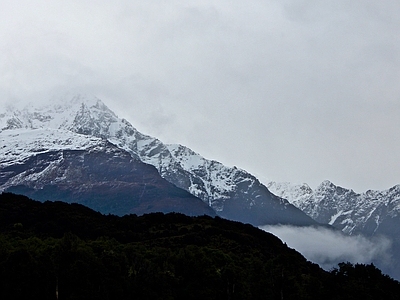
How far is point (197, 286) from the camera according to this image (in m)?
130

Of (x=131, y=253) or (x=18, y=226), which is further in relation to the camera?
(x=18, y=226)

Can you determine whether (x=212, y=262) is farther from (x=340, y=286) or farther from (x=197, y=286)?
(x=340, y=286)

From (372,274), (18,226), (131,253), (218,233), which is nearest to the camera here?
(131,253)

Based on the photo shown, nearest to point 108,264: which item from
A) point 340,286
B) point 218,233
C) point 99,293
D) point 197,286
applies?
point 99,293

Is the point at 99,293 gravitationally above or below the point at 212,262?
below

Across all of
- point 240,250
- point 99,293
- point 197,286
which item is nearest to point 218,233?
point 240,250

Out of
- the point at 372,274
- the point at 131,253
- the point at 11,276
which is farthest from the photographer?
the point at 372,274

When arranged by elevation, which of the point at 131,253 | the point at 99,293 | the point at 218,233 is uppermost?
the point at 218,233

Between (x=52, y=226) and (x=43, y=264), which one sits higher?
(x=52, y=226)

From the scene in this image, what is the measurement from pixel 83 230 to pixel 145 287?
69728mm

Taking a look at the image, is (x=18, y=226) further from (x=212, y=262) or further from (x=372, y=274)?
(x=372, y=274)

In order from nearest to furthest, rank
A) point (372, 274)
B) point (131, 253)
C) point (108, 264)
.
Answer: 1. point (108, 264)
2. point (131, 253)
3. point (372, 274)

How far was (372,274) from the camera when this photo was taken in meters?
166

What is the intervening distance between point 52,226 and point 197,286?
218 ft
